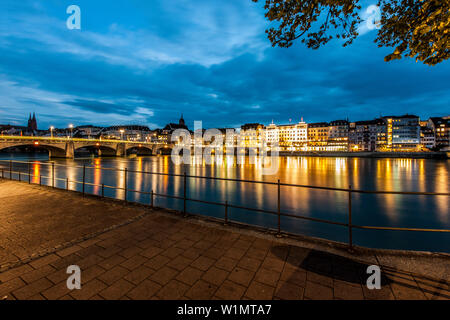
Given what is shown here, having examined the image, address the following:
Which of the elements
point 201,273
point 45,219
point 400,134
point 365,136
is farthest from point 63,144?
point 400,134

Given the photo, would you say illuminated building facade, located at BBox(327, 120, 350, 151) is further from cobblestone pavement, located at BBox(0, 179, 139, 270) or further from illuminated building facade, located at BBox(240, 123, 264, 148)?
cobblestone pavement, located at BBox(0, 179, 139, 270)

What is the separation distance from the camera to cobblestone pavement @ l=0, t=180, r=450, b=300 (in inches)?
113

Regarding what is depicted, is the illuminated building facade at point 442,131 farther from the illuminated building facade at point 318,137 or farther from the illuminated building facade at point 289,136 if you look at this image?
the illuminated building facade at point 289,136

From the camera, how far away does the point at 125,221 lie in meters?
5.63

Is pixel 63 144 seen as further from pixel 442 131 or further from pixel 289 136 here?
pixel 442 131

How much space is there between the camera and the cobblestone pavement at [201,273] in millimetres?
2875

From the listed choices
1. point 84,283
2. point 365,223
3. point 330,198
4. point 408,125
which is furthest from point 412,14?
point 408,125

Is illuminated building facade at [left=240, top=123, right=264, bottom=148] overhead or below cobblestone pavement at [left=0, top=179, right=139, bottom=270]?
overhead

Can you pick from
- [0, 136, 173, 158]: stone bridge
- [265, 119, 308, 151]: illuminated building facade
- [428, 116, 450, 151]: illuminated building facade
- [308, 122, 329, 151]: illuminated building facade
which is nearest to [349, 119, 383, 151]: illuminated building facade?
[308, 122, 329, 151]: illuminated building facade

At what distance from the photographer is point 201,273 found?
11.0ft

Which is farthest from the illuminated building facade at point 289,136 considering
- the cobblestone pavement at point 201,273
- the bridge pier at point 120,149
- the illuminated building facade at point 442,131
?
the cobblestone pavement at point 201,273

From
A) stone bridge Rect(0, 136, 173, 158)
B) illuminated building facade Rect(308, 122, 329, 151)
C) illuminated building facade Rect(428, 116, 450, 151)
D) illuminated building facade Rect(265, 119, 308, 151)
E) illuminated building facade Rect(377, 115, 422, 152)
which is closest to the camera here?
stone bridge Rect(0, 136, 173, 158)
